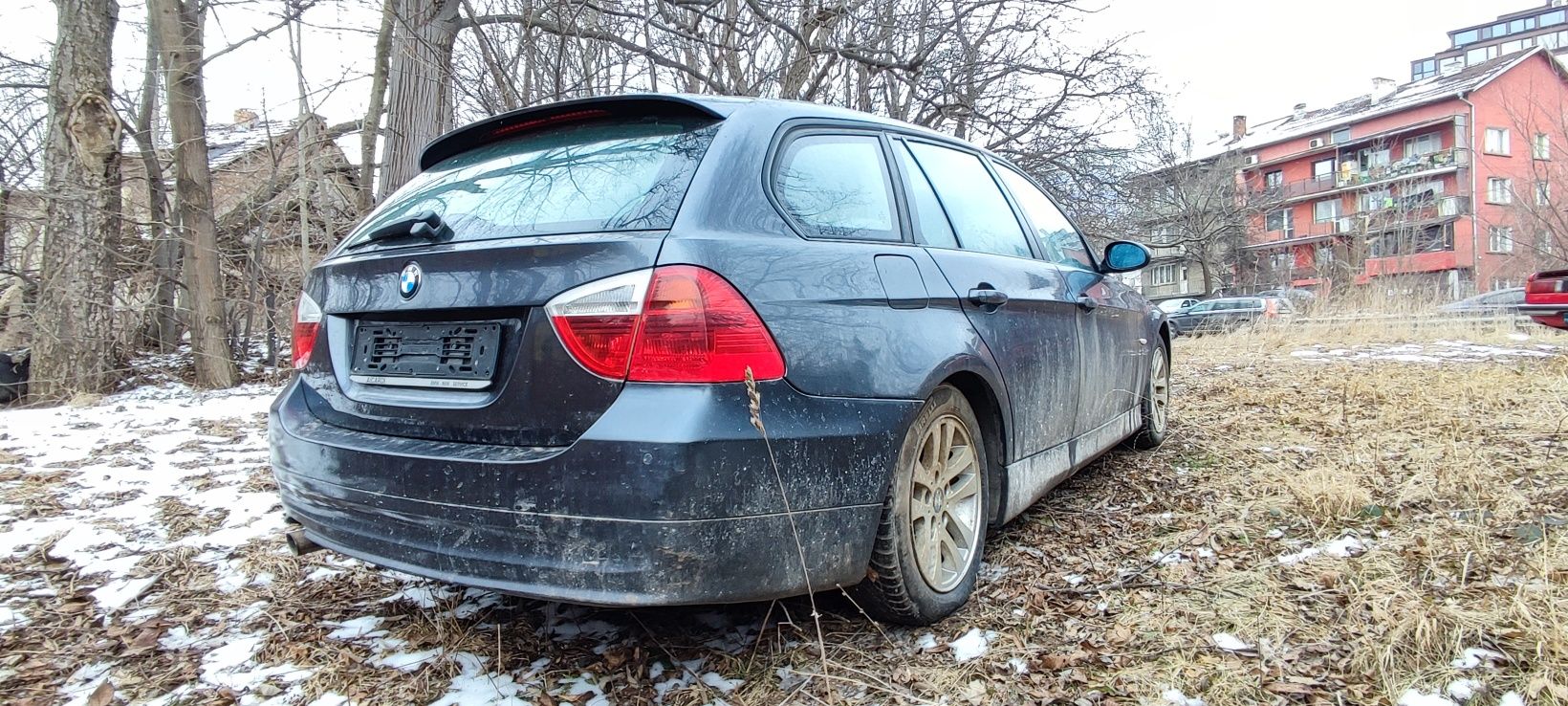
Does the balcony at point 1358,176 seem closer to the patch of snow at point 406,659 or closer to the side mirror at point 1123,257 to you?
the side mirror at point 1123,257

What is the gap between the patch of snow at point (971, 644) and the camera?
208 cm

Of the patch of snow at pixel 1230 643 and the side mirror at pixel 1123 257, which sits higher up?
the side mirror at pixel 1123 257

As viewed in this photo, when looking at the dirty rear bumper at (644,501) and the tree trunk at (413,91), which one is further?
the tree trunk at (413,91)

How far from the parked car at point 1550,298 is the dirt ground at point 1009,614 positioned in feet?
22.5

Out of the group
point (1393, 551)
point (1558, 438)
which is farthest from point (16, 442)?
point (1558, 438)

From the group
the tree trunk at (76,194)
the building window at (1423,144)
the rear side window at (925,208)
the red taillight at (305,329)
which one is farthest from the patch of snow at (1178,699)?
the building window at (1423,144)

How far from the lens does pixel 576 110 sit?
2.21 metres

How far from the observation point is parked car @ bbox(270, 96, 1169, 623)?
1.64 metres

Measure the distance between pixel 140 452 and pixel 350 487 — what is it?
3950 millimetres

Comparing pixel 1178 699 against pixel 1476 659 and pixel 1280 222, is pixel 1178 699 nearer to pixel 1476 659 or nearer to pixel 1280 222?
pixel 1476 659

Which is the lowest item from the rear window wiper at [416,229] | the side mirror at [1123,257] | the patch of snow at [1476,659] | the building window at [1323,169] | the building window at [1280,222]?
the patch of snow at [1476,659]

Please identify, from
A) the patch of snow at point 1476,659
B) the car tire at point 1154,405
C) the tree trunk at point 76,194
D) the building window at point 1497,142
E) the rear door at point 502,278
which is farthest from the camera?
the building window at point 1497,142

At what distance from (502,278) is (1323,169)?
178 ft

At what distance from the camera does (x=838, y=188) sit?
88.3 inches
